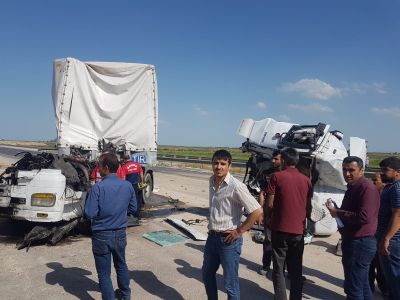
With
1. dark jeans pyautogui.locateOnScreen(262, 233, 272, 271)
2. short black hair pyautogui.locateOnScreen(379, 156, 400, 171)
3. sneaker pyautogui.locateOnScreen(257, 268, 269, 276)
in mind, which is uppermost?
short black hair pyautogui.locateOnScreen(379, 156, 400, 171)

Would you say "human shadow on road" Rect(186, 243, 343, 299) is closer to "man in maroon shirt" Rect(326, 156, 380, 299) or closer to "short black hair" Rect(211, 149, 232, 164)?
"man in maroon shirt" Rect(326, 156, 380, 299)

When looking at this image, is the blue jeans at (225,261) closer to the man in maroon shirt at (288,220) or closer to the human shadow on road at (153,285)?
the man in maroon shirt at (288,220)

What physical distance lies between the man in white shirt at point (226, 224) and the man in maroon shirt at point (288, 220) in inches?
25.0

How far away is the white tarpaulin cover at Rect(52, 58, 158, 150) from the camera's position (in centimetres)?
873

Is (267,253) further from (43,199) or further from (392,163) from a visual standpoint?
(43,199)

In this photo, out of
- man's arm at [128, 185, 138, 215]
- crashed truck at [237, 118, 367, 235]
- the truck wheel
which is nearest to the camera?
man's arm at [128, 185, 138, 215]

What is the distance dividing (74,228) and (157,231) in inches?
65.2

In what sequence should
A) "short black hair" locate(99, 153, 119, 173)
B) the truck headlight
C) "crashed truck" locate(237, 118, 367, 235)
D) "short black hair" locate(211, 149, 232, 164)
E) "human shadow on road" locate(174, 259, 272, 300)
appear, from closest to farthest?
"short black hair" locate(211, 149, 232, 164) < "short black hair" locate(99, 153, 119, 173) < "human shadow on road" locate(174, 259, 272, 300) < the truck headlight < "crashed truck" locate(237, 118, 367, 235)

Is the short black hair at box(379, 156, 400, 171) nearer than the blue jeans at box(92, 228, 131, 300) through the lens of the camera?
No

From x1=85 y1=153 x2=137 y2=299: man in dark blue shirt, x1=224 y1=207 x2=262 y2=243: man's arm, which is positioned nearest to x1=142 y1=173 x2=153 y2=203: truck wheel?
x1=85 y1=153 x2=137 y2=299: man in dark blue shirt

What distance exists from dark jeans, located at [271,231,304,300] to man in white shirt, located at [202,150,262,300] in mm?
657

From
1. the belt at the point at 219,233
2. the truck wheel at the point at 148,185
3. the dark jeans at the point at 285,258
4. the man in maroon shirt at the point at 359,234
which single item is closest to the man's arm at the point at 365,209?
the man in maroon shirt at the point at 359,234

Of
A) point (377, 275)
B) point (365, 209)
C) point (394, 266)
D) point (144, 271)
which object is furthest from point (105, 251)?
point (377, 275)

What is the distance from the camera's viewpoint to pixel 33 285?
469cm
